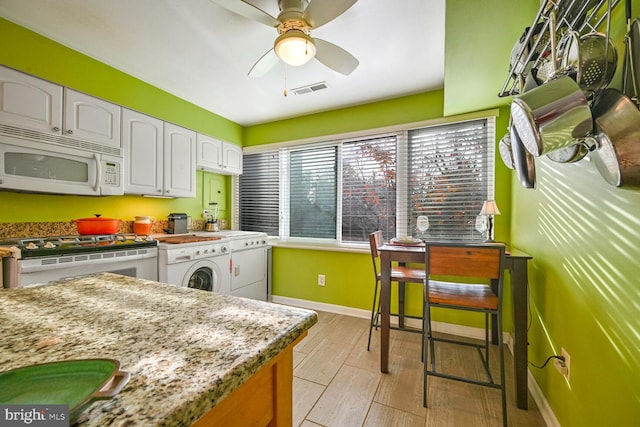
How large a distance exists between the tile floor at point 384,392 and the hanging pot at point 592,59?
1.75 m

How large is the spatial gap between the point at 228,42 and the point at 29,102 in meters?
1.45

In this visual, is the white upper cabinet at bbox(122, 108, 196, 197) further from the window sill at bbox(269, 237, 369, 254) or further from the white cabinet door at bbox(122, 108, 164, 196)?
the window sill at bbox(269, 237, 369, 254)

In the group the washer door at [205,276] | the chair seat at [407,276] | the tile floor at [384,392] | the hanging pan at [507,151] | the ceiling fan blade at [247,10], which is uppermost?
the ceiling fan blade at [247,10]

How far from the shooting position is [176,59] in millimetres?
2211

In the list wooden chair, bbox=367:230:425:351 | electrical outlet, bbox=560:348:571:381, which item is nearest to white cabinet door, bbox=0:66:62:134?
wooden chair, bbox=367:230:425:351

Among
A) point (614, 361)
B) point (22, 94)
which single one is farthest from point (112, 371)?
point (22, 94)

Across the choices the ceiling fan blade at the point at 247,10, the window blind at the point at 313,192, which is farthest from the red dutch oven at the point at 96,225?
the ceiling fan blade at the point at 247,10

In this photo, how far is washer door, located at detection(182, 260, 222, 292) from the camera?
2459 mm

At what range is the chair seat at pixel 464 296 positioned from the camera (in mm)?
1593

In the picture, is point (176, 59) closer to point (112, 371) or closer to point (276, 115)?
point (276, 115)

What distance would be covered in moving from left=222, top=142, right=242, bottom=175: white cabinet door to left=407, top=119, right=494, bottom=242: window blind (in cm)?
230

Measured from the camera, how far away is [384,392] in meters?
1.74

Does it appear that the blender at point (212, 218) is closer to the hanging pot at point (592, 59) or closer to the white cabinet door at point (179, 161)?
the white cabinet door at point (179, 161)

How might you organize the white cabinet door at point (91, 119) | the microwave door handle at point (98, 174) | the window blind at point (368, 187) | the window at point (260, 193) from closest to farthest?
the white cabinet door at point (91, 119)
the microwave door handle at point (98, 174)
the window blind at point (368, 187)
the window at point (260, 193)
